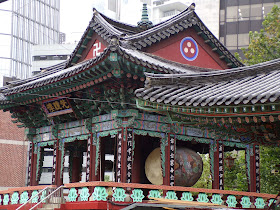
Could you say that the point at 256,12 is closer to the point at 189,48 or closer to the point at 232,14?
the point at 232,14

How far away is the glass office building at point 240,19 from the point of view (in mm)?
58406

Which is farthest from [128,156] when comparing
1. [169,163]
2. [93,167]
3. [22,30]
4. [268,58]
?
[22,30]

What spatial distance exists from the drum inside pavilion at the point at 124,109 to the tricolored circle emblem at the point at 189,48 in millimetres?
47

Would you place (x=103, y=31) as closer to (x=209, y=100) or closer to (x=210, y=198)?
(x=210, y=198)

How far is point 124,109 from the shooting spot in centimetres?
2011

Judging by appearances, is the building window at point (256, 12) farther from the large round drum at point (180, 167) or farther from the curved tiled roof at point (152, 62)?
the large round drum at point (180, 167)

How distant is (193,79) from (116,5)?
80617 millimetres

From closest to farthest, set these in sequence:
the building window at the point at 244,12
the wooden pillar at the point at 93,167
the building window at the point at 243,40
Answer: the wooden pillar at the point at 93,167 → the building window at the point at 243,40 → the building window at the point at 244,12

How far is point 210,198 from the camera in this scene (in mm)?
20406

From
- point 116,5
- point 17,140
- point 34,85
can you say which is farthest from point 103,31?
point 116,5

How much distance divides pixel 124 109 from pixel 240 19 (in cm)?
4264

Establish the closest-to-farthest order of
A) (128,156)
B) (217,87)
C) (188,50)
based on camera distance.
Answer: (217,87)
(128,156)
(188,50)

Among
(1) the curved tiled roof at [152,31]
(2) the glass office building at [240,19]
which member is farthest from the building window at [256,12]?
(1) the curved tiled roof at [152,31]

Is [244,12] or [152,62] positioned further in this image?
[244,12]
